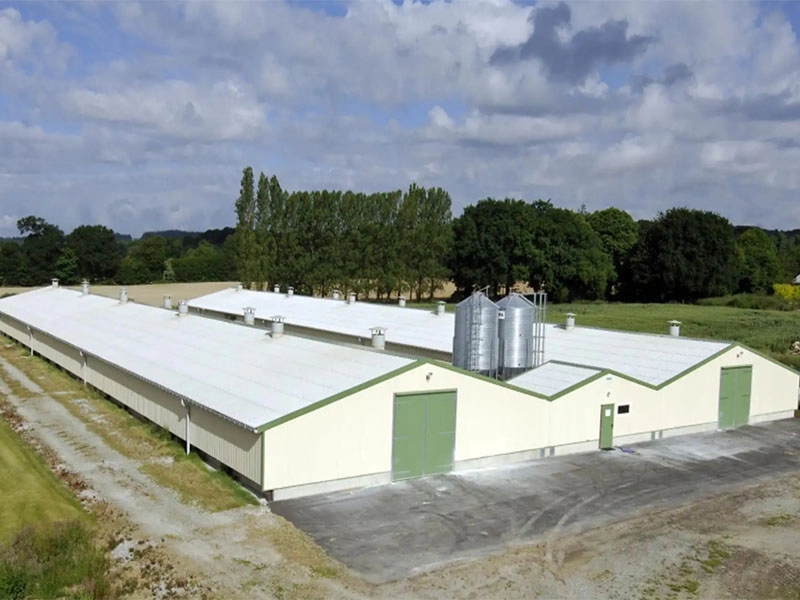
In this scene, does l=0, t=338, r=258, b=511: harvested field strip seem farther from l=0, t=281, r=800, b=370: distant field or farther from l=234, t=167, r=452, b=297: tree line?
l=234, t=167, r=452, b=297: tree line

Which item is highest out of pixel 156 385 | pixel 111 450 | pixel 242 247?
pixel 242 247

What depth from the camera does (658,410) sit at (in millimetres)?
26031

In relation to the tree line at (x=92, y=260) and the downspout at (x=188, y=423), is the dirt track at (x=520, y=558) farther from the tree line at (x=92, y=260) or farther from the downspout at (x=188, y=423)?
the tree line at (x=92, y=260)

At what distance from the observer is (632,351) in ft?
97.9

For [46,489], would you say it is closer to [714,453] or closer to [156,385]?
[156,385]

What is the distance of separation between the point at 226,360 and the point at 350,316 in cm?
1958

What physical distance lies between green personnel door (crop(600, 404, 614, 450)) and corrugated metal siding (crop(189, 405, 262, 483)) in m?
11.9

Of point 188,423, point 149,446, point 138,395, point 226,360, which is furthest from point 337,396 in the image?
point 138,395

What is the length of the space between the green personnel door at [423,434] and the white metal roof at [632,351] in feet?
30.3

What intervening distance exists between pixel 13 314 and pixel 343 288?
34.2 m

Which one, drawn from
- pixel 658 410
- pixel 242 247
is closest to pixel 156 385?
pixel 658 410

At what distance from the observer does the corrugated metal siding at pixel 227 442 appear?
1834 cm

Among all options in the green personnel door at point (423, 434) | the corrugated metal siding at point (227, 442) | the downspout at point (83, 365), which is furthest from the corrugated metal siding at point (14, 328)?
the green personnel door at point (423, 434)

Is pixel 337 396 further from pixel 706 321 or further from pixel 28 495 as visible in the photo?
pixel 706 321
